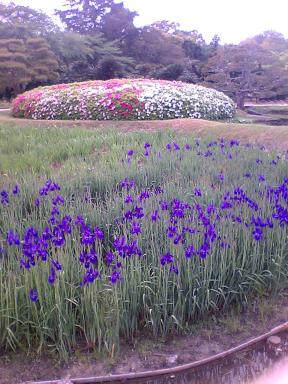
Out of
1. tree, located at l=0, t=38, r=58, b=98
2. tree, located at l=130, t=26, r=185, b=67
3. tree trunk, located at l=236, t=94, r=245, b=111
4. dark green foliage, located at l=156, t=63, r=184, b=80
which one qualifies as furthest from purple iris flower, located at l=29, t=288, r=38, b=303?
tree, located at l=130, t=26, r=185, b=67

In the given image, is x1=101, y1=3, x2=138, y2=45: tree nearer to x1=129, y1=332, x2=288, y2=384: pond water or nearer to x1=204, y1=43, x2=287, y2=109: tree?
x1=204, y1=43, x2=287, y2=109: tree

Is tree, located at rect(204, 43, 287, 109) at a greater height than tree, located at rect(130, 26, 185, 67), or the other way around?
tree, located at rect(130, 26, 185, 67)

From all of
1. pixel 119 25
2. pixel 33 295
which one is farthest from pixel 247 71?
pixel 33 295

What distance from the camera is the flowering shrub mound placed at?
12.4 meters

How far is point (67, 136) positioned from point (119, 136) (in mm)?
874

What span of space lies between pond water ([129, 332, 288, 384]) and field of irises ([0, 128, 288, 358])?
261 mm

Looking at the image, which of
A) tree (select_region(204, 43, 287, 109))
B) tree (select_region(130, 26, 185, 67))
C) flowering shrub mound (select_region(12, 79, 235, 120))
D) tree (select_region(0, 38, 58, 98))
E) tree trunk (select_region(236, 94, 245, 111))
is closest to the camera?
flowering shrub mound (select_region(12, 79, 235, 120))

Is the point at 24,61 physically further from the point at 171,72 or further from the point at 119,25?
the point at 119,25

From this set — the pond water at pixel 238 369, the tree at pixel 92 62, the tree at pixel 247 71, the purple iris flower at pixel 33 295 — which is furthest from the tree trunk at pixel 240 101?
the purple iris flower at pixel 33 295

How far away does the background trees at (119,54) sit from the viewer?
→ 19.1m

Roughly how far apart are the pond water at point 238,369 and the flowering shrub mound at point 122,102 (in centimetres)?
1033

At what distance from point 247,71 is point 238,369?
18124mm

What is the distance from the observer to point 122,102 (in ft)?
40.6

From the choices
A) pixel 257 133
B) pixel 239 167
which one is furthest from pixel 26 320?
pixel 257 133
